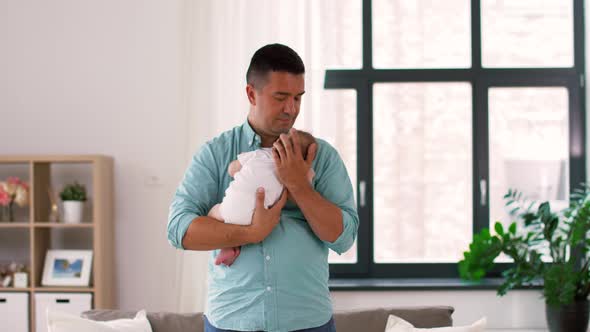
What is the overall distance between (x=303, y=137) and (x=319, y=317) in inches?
15.1

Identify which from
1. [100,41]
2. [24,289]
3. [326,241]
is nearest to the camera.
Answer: [326,241]

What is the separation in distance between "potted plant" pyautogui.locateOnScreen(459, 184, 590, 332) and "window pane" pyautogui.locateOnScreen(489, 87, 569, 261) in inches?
7.2

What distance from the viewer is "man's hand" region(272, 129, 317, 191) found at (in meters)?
1.58

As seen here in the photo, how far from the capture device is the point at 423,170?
4.55 meters

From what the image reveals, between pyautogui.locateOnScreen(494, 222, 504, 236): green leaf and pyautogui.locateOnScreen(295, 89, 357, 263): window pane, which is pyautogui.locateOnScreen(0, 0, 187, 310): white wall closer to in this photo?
pyautogui.locateOnScreen(295, 89, 357, 263): window pane

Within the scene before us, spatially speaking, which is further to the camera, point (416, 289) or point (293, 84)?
point (416, 289)

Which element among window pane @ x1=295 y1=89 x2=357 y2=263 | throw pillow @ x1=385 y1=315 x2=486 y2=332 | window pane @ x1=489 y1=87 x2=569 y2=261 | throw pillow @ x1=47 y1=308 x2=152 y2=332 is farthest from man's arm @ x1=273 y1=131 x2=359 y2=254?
window pane @ x1=489 y1=87 x2=569 y2=261

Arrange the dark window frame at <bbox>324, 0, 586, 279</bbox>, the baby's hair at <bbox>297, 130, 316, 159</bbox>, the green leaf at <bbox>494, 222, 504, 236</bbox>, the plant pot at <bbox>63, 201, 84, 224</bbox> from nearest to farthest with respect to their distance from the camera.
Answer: the baby's hair at <bbox>297, 130, 316, 159</bbox> → the plant pot at <bbox>63, 201, 84, 224</bbox> → the green leaf at <bbox>494, 222, 504, 236</bbox> → the dark window frame at <bbox>324, 0, 586, 279</bbox>

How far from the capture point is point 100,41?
14.3ft

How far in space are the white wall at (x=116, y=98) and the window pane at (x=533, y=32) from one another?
73.3 inches

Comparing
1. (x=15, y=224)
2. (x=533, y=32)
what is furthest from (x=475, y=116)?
(x=15, y=224)

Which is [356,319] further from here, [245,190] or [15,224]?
[15,224]

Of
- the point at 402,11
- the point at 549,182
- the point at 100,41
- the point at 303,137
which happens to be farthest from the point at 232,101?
the point at 303,137

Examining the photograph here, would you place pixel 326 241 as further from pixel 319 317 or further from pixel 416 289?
pixel 416 289
